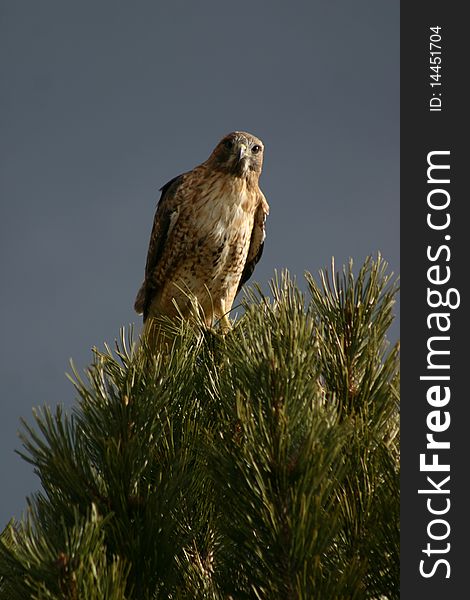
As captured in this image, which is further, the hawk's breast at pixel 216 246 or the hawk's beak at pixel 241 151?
the hawk's beak at pixel 241 151

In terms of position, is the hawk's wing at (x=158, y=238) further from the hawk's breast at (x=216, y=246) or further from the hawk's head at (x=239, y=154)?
the hawk's head at (x=239, y=154)

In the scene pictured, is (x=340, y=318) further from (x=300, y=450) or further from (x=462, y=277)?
(x=300, y=450)

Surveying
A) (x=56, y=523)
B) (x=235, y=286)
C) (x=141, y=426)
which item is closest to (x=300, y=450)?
(x=141, y=426)

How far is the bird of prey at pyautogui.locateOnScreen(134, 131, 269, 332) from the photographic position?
5156 mm

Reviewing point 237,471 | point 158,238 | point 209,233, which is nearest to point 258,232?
point 209,233

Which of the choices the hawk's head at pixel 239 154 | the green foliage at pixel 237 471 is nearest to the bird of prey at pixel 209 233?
the hawk's head at pixel 239 154

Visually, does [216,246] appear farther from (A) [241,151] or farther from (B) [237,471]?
(B) [237,471]

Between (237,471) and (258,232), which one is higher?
(258,232)

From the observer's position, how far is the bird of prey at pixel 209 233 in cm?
516

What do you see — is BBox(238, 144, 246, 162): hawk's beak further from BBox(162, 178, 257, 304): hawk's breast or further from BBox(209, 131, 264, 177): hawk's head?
BBox(162, 178, 257, 304): hawk's breast

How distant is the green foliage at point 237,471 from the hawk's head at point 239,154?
3243 millimetres

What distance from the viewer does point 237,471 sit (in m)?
1.85

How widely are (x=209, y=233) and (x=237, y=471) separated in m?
3.41

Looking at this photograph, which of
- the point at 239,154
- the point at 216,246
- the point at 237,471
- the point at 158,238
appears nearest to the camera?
the point at 237,471
